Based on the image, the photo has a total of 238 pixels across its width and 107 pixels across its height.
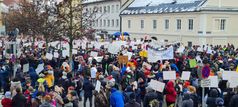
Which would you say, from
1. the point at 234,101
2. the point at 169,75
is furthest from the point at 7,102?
the point at 234,101

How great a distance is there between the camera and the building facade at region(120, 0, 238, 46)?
43.6 metres

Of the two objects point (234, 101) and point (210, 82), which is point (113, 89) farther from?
point (234, 101)

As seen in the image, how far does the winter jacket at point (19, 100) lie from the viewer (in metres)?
13.0

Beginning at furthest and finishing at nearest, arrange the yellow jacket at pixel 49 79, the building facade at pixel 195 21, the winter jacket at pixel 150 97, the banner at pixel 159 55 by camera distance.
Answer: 1. the building facade at pixel 195 21
2. the banner at pixel 159 55
3. the yellow jacket at pixel 49 79
4. the winter jacket at pixel 150 97

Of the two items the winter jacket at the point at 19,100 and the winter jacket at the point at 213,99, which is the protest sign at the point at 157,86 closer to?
the winter jacket at the point at 213,99

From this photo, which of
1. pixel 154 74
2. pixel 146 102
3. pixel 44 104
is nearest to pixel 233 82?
pixel 146 102

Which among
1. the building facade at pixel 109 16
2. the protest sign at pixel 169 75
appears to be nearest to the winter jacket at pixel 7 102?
the protest sign at pixel 169 75

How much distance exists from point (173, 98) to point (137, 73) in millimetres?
4089

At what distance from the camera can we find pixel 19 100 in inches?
512

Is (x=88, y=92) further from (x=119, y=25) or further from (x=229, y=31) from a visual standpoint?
(x=119, y=25)

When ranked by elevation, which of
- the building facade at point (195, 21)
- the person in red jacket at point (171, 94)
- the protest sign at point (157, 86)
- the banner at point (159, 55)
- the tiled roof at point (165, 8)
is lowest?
the person in red jacket at point (171, 94)

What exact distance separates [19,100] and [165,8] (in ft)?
129

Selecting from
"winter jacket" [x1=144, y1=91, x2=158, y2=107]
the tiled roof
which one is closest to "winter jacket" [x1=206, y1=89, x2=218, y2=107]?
"winter jacket" [x1=144, y1=91, x2=158, y2=107]

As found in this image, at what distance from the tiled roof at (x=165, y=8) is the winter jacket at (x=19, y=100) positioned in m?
33.1
